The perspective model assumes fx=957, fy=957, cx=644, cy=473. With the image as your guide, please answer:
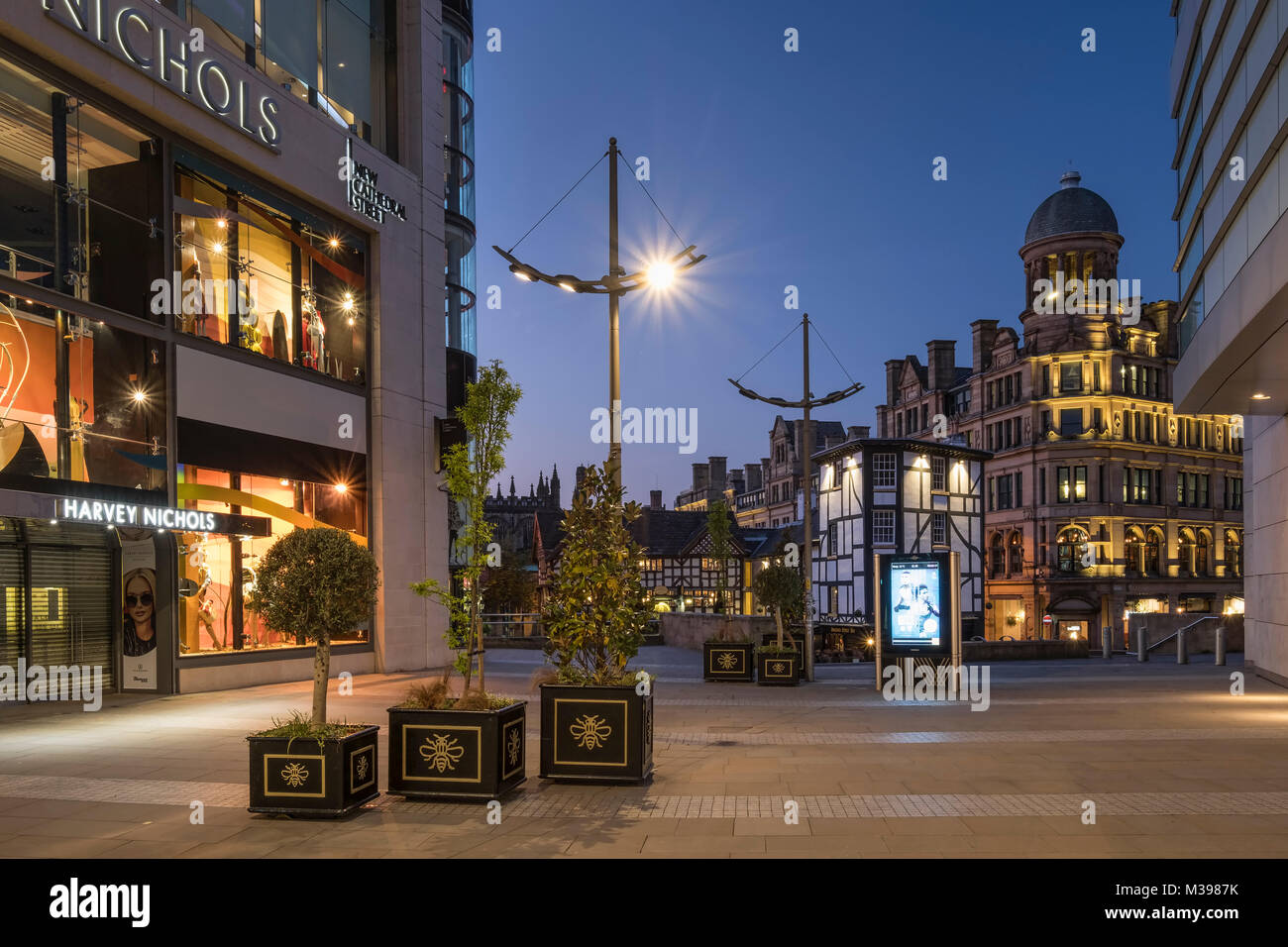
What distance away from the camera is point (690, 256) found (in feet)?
50.6

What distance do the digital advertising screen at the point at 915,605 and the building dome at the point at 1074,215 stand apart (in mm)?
46669

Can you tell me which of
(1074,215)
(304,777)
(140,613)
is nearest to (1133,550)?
(1074,215)

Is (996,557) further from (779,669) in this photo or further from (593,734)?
(593,734)

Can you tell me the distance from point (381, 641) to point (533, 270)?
12645 millimetres

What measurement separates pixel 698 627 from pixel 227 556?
2048 centimetres

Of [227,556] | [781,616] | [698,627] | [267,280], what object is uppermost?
[267,280]

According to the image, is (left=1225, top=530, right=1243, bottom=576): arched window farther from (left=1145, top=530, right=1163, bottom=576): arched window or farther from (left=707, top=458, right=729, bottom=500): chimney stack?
(left=707, top=458, right=729, bottom=500): chimney stack

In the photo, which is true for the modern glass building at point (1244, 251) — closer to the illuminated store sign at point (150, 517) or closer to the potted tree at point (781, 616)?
the potted tree at point (781, 616)

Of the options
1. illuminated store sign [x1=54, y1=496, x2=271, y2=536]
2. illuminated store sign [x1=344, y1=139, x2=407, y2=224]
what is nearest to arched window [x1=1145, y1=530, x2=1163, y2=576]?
illuminated store sign [x1=344, y1=139, x2=407, y2=224]

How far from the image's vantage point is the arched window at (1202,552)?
6128 centimetres

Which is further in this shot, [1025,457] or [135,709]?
[1025,457]

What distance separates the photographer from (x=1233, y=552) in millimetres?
62781
